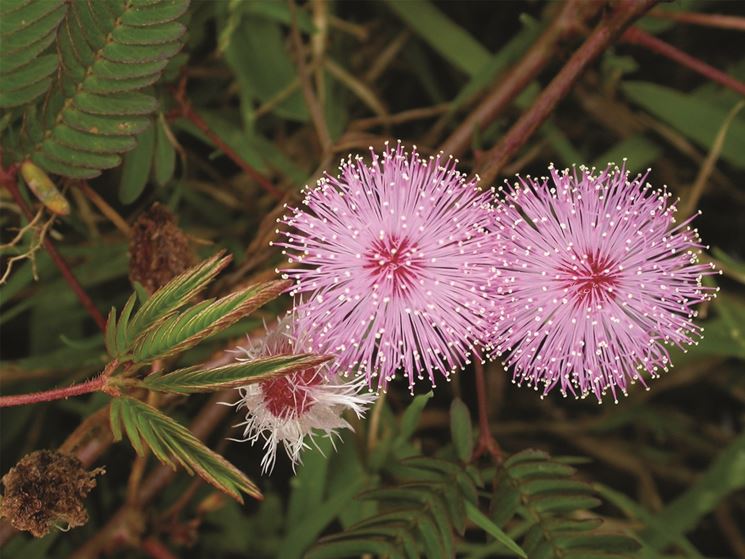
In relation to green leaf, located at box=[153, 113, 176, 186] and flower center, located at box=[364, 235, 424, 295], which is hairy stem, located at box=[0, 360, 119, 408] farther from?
green leaf, located at box=[153, 113, 176, 186]

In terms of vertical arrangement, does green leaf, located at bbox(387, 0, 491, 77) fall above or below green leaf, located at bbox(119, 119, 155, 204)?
above

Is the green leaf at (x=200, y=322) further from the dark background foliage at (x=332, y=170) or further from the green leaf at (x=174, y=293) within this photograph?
the dark background foliage at (x=332, y=170)

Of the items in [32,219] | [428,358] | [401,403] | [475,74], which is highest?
[475,74]

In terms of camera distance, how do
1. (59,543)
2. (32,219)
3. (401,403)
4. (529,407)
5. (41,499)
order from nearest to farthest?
1. (41,499)
2. (32,219)
3. (59,543)
4. (401,403)
5. (529,407)

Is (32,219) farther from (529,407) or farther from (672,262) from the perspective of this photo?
(529,407)

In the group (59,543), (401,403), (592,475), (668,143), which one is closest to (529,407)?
A: (592,475)

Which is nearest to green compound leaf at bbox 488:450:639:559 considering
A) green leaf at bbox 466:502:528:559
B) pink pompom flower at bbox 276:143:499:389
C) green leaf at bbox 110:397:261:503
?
green leaf at bbox 466:502:528:559

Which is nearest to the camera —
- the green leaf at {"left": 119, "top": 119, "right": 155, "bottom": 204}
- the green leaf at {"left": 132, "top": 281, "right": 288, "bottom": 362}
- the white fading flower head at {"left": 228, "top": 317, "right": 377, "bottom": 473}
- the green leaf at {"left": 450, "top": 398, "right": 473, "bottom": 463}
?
the green leaf at {"left": 132, "top": 281, "right": 288, "bottom": 362}

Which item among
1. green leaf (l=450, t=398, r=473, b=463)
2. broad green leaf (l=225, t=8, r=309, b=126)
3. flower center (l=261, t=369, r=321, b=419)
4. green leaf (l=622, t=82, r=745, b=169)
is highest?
green leaf (l=622, t=82, r=745, b=169)

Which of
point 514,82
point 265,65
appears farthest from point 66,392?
point 514,82
